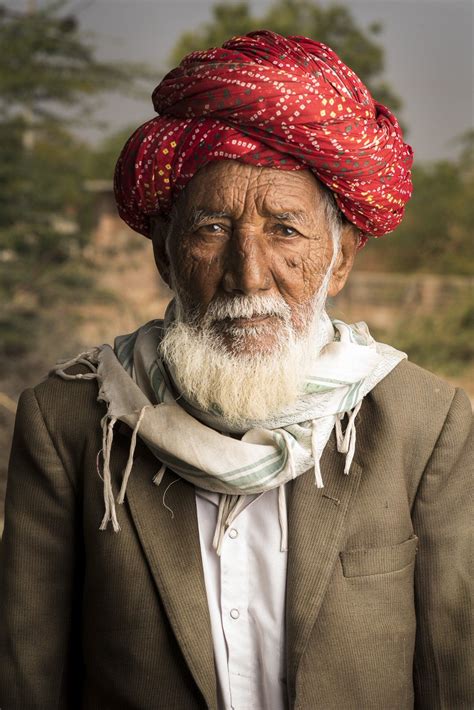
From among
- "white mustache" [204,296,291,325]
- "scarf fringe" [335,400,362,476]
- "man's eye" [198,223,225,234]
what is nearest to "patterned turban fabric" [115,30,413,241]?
"man's eye" [198,223,225,234]

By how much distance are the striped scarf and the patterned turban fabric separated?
382 mm

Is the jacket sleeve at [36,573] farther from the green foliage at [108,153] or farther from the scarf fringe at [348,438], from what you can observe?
the green foliage at [108,153]

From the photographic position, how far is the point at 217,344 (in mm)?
1833

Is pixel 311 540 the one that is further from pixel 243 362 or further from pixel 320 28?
pixel 320 28

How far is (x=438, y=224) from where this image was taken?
12727 millimetres

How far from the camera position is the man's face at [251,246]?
5.77 ft

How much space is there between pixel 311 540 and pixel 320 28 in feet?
36.6

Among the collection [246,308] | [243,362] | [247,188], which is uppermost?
[247,188]

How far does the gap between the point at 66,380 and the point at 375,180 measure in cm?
91

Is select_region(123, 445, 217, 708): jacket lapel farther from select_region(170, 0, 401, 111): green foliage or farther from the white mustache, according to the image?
select_region(170, 0, 401, 111): green foliage

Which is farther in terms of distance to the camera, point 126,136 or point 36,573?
point 126,136

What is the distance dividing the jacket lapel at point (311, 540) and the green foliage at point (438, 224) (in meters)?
11.1

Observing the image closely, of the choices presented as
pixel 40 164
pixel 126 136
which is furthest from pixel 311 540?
pixel 126 136

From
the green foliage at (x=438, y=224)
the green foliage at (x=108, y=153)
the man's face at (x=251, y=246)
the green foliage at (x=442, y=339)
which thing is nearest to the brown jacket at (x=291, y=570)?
the man's face at (x=251, y=246)
